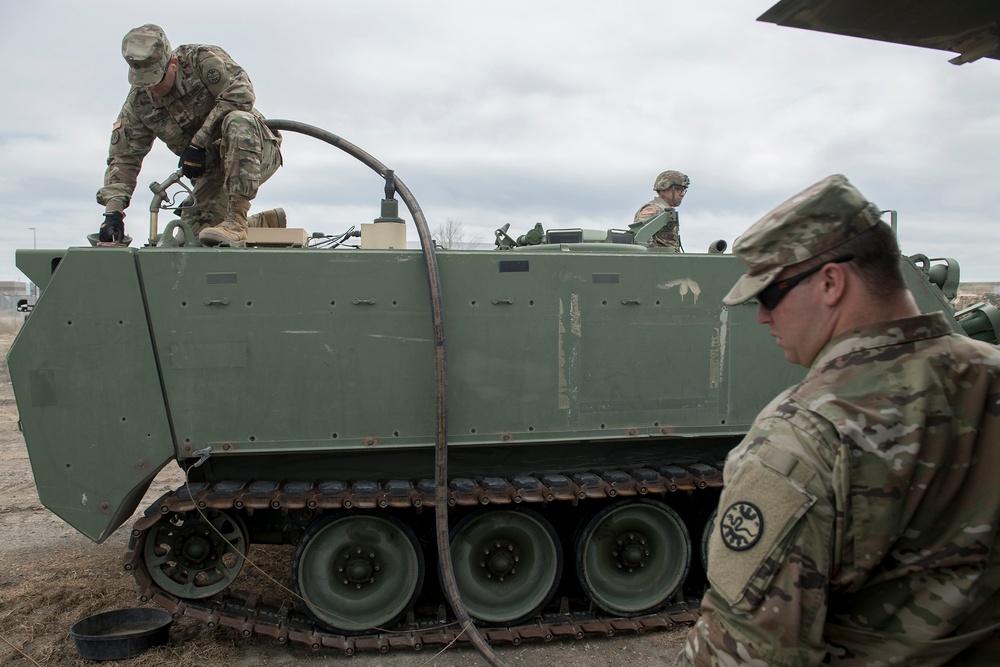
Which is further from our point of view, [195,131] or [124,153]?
[195,131]

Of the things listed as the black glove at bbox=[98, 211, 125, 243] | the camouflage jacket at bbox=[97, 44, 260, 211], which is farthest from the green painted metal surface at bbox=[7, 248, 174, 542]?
the camouflage jacket at bbox=[97, 44, 260, 211]

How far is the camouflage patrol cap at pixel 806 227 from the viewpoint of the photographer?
1503 mm

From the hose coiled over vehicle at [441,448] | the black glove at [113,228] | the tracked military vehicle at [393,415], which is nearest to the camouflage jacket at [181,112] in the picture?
the black glove at [113,228]

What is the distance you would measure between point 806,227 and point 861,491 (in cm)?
52

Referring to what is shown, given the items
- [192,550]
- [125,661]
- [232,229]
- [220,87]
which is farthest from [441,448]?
[220,87]

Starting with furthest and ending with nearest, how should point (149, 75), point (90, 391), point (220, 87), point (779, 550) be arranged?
point (220, 87), point (149, 75), point (90, 391), point (779, 550)

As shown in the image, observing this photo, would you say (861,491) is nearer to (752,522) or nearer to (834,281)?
(752,522)

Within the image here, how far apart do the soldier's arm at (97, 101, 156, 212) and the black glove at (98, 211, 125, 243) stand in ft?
0.45

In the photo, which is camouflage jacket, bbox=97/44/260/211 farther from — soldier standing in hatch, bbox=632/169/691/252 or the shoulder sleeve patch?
the shoulder sleeve patch

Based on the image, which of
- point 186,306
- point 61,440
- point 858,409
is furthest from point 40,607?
point 858,409

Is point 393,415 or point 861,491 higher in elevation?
point 861,491

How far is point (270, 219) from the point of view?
18.3 ft

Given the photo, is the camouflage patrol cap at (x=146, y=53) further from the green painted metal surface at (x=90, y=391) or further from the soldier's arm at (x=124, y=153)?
the green painted metal surface at (x=90, y=391)

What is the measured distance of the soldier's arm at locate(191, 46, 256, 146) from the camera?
517cm
